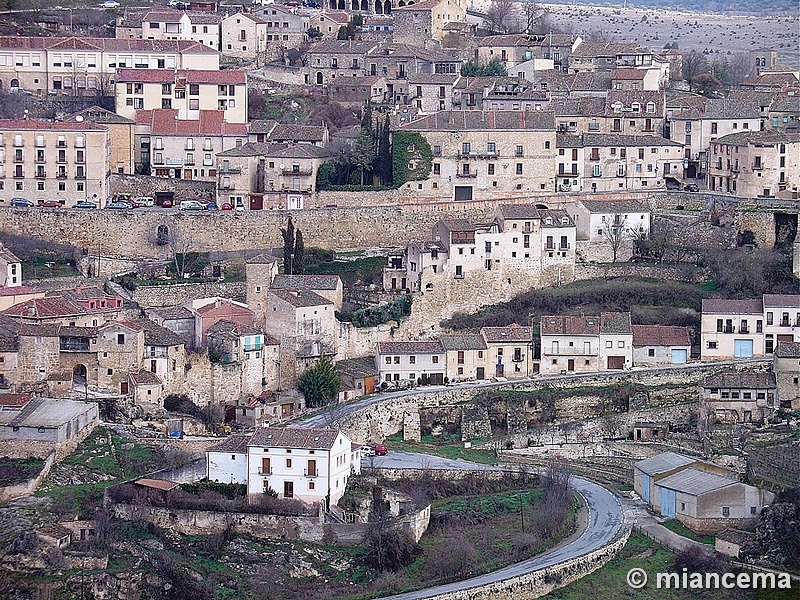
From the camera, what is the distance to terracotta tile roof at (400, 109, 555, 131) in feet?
202

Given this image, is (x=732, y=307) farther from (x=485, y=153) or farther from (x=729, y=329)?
(x=485, y=153)

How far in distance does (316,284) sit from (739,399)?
36.2 feet

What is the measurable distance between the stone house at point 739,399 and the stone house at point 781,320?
2.28m

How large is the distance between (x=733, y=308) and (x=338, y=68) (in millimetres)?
20991

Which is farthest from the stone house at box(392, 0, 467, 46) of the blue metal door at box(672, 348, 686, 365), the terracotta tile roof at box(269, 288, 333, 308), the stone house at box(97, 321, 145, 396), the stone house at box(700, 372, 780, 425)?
the stone house at box(97, 321, 145, 396)

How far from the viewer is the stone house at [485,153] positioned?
61.6 meters

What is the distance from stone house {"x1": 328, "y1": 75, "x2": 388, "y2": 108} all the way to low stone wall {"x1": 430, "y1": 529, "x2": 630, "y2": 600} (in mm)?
28514

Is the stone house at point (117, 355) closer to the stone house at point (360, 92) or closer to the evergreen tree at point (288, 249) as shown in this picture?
the evergreen tree at point (288, 249)

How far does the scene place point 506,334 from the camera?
179 ft

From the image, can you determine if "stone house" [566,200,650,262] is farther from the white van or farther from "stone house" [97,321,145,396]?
"stone house" [97,321,145,396]

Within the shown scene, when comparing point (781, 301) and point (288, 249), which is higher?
point (288, 249)

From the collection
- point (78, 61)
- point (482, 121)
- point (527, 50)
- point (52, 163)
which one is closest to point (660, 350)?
point (482, 121)

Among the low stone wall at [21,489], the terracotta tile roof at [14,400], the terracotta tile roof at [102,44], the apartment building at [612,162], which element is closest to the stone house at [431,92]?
the apartment building at [612,162]

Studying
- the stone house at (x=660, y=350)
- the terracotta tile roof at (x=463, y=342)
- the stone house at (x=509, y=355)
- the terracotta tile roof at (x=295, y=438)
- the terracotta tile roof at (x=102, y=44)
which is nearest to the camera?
the terracotta tile roof at (x=295, y=438)
